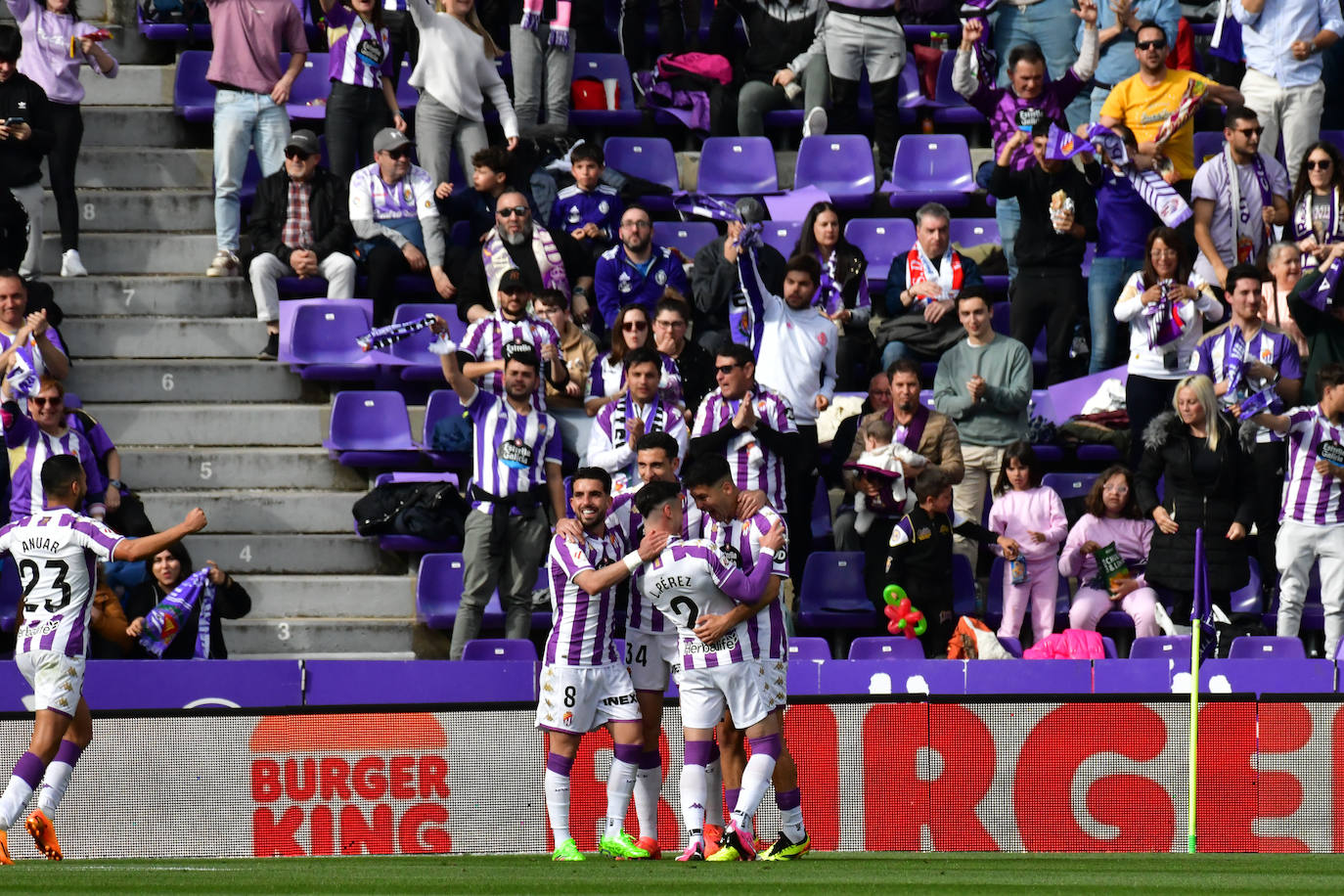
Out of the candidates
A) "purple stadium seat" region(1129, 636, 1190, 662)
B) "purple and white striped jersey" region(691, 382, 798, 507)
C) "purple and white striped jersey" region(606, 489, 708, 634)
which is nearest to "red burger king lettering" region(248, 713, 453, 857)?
"purple and white striped jersey" region(606, 489, 708, 634)

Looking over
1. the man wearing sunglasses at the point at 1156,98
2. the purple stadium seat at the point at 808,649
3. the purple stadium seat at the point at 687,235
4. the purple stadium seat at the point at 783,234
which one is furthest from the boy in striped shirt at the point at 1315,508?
the purple stadium seat at the point at 687,235

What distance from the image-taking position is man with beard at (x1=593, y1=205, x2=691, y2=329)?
13258 millimetres

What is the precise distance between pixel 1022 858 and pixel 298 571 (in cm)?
562

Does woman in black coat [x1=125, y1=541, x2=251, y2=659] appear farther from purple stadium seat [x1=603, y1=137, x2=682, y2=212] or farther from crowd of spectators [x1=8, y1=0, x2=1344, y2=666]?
purple stadium seat [x1=603, y1=137, x2=682, y2=212]

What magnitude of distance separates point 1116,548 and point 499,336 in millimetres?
4118

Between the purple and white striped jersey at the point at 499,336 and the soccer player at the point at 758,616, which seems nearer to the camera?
the soccer player at the point at 758,616

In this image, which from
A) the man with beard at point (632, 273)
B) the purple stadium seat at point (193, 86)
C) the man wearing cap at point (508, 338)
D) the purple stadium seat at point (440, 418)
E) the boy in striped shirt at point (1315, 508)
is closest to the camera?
the boy in striped shirt at point (1315, 508)

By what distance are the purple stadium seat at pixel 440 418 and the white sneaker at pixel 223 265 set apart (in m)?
2.11

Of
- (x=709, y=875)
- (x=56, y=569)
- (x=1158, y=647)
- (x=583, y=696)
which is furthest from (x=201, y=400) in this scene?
A: (x=709, y=875)

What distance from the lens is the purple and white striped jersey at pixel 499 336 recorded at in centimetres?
1241

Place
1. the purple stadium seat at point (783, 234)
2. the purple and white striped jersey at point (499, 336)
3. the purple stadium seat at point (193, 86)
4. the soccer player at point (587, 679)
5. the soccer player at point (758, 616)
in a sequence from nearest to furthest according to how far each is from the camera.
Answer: the soccer player at point (758, 616) < the soccer player at point (587, 679) < the purple and white striped jersey at point (499, 336) < the purple stadium seat at point (783, 234) < the purple stadium seat at point (193, 86)

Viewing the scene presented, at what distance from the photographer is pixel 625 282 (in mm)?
13297

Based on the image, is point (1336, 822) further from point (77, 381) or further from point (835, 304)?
point (77, 381)

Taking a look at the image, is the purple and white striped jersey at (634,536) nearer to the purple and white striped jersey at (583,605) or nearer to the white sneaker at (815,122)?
the purple and white striped jersey at (583,605)
